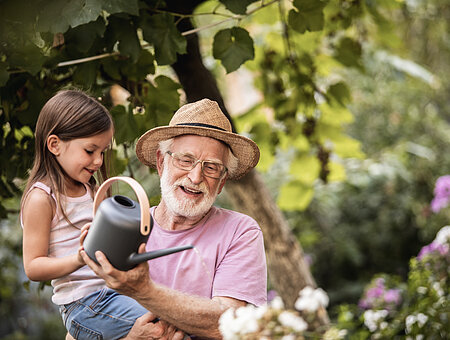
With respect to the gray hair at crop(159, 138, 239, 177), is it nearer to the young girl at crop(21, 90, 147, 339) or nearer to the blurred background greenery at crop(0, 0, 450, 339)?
the young girl at crop(21, 90, 147, 339)

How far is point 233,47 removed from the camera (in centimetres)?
209

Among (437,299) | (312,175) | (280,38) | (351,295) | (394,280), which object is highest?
(280,38)

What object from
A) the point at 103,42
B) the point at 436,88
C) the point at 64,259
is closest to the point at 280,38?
the point at 103,42

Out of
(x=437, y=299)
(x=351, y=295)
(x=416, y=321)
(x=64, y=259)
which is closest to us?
(x=64, y=259)

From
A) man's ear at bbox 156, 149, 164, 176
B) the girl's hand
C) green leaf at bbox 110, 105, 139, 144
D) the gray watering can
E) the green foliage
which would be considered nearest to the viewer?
the gray watering can

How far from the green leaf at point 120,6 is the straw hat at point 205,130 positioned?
35 cm

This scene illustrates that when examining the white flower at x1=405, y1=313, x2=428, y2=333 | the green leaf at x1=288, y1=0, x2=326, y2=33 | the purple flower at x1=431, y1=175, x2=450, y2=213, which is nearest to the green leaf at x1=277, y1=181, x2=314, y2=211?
the purple flower at x1=431, y1=175, x2=450, y2=213

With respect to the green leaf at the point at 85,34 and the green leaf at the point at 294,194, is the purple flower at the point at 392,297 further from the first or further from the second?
the green leaf at the point at 85,34

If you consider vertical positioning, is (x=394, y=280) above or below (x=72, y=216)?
below

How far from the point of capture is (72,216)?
1.65 metres

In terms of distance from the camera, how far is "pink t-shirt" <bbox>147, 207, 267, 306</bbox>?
5.50 feet

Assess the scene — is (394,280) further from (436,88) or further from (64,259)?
(436,88)

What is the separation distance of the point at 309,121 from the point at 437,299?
123 centimetres

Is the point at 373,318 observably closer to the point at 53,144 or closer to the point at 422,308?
the point at 422,308
